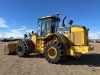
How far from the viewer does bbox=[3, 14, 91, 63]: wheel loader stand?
1051cm

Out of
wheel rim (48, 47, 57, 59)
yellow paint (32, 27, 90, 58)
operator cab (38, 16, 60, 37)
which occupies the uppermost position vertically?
operator cab (38, 16, 60, 37)

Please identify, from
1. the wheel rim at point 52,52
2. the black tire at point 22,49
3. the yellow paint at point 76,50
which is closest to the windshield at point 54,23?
the wheel rim at point 52,52

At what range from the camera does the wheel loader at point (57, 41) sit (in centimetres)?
1051

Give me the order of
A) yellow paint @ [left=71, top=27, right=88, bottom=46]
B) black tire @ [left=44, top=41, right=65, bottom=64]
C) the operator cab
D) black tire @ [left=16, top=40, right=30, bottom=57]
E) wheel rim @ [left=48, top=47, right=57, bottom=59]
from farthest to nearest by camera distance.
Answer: black tire @ [left=16, top=40, right=30, bottom=57] < the operator cab < wheel rim @ [left=48, top=47, right=57, bottom=59] < yellow paint @ [left=71, top=27, right=88, bottom=46] < black tire @ [left=44, top=41, right=65, bottom=64]

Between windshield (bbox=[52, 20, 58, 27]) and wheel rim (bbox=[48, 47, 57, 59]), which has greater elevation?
windshield (bbox=[52, 20, 58, 27])

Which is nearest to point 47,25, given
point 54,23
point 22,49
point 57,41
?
point 54,23

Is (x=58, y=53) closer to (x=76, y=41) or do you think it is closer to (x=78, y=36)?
(x=76, y=41)

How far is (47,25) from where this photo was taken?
1262cm

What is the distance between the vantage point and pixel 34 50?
43.1 feet

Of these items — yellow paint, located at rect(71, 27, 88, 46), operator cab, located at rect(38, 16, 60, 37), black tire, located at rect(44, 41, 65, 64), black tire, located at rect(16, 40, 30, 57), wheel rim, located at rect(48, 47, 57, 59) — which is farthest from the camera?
black tire, located at rect(16, 40, 30, 57)

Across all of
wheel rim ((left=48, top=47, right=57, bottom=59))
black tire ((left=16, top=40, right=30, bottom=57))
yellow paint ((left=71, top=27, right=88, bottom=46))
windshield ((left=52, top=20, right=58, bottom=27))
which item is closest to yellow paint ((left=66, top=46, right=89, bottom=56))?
yellow paint ((left=71, top=27, right=88, bottom=46))

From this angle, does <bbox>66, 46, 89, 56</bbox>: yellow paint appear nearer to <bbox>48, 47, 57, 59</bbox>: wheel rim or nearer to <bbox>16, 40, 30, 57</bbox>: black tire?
<bbox>48, 47, 57, 59</bbox>: wheel rim

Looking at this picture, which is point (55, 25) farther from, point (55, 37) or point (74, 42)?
point (74, 42)

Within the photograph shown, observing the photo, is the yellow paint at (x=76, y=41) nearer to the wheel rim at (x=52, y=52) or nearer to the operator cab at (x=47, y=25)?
the wheel rim at (x=52, y=52)
